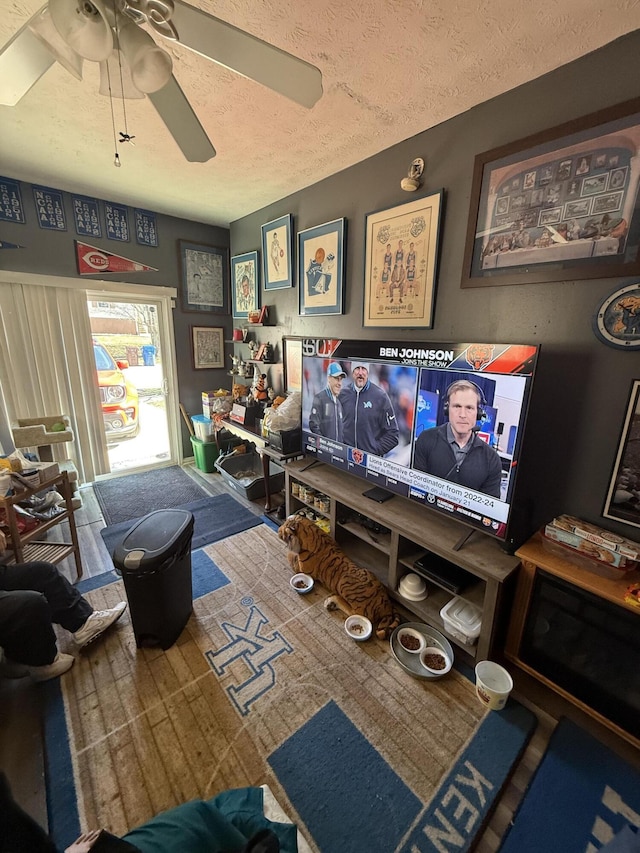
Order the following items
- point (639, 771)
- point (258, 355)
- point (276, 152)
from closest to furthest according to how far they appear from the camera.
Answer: point (639, 771) < point (276, 152) < point (258, 355)

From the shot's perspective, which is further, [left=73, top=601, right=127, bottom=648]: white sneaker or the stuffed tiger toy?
the stuffed tiger toy

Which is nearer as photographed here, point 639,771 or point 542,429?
point 639,771

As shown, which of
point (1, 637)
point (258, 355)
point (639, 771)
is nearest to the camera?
point (639, 771)

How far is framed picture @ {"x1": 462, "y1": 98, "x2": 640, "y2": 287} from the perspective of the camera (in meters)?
1.26

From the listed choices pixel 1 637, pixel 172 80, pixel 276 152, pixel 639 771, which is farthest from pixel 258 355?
pixel 639 771

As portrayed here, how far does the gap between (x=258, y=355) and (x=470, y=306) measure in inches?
80.7

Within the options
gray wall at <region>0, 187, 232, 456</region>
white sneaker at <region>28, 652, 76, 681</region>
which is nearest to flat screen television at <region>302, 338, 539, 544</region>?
white sneaker at <region>28, 652, 76, 681</region>

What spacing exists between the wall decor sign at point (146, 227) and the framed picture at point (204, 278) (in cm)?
24

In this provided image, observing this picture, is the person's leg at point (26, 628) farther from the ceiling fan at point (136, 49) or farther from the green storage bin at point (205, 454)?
the green storage bin at point (205, 454)

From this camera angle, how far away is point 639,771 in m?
1.22

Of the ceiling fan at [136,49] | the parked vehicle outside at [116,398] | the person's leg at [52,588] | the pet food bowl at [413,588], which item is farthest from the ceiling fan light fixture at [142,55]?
the parked vehicle outside at [116,398]

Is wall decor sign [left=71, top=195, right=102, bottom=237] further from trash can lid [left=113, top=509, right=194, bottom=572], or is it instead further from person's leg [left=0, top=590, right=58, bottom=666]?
person's leg [left=0, top=590, right=58, bottom=666]

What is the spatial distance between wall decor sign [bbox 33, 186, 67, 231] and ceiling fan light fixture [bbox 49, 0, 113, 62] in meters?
2.62

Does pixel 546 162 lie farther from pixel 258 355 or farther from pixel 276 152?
pixel 258 355
